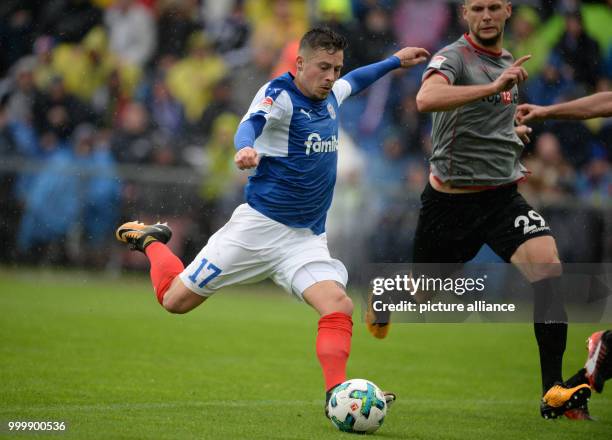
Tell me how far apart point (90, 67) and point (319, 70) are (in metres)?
11.2

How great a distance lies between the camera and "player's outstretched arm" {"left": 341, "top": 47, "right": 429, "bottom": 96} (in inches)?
327

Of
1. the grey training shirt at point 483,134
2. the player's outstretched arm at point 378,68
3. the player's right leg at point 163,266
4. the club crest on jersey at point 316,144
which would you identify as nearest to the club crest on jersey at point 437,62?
the grey training shirt at point 483,134

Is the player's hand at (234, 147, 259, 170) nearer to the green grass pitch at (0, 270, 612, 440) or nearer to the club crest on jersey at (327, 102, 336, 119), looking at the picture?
the club crest on jersey at (327, 102, 336, 119)

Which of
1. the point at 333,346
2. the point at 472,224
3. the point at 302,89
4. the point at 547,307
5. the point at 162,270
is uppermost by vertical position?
the point at 302,89

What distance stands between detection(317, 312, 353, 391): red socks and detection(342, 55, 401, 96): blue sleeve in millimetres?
1975

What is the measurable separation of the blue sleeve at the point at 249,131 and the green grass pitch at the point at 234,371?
5.66 feet

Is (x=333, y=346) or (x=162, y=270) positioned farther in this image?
(x=162, y=270)

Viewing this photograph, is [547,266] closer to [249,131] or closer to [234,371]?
[249,131]

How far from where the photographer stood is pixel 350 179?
51.4 ft

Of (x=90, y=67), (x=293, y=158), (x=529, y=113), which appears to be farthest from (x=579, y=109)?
(x=90, y=67)

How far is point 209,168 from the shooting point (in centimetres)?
1617

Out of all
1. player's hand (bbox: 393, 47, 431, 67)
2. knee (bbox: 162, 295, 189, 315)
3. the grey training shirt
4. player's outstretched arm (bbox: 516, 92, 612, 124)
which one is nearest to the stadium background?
knee (bbox: 162, 295, 189, 315)

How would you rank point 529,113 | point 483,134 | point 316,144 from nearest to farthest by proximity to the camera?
point 316,144 → point 529,113 → point 483,134

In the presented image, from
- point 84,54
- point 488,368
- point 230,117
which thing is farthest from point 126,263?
point 488,368
